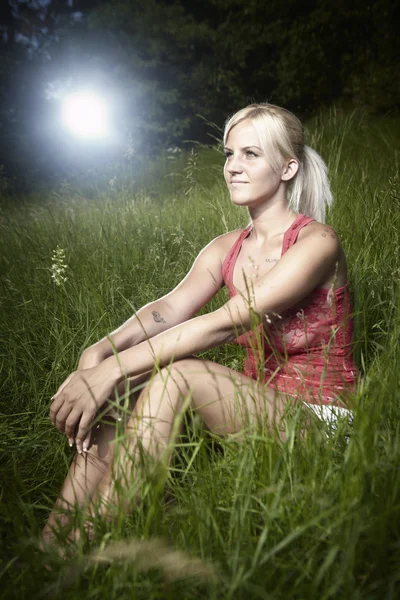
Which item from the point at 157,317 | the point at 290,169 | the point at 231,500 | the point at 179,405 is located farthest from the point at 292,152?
the point at 231,500

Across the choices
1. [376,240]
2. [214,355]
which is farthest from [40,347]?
[376,240]

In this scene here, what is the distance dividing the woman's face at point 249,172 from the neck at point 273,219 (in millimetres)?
53

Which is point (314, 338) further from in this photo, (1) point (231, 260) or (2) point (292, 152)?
(2) point (292, 152)

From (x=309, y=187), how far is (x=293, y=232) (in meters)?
0.29

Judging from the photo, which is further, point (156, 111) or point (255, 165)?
point (156, 111)

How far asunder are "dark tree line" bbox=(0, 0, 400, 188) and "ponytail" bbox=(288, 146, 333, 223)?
412 inches

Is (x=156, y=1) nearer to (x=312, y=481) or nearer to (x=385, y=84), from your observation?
(x=385, y=84)

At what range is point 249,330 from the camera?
189 cm

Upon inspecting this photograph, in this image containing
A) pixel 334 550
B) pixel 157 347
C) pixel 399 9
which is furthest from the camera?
pixel 399 9

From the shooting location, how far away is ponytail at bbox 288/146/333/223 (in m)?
2.23

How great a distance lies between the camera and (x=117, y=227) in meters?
3.95

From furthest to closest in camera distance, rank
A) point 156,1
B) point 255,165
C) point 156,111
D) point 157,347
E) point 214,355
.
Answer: point 156,1, point 156,111, point 214,355, point 255,165, point 157,347

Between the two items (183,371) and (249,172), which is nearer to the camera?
(183,371)

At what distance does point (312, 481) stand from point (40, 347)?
191 cm
